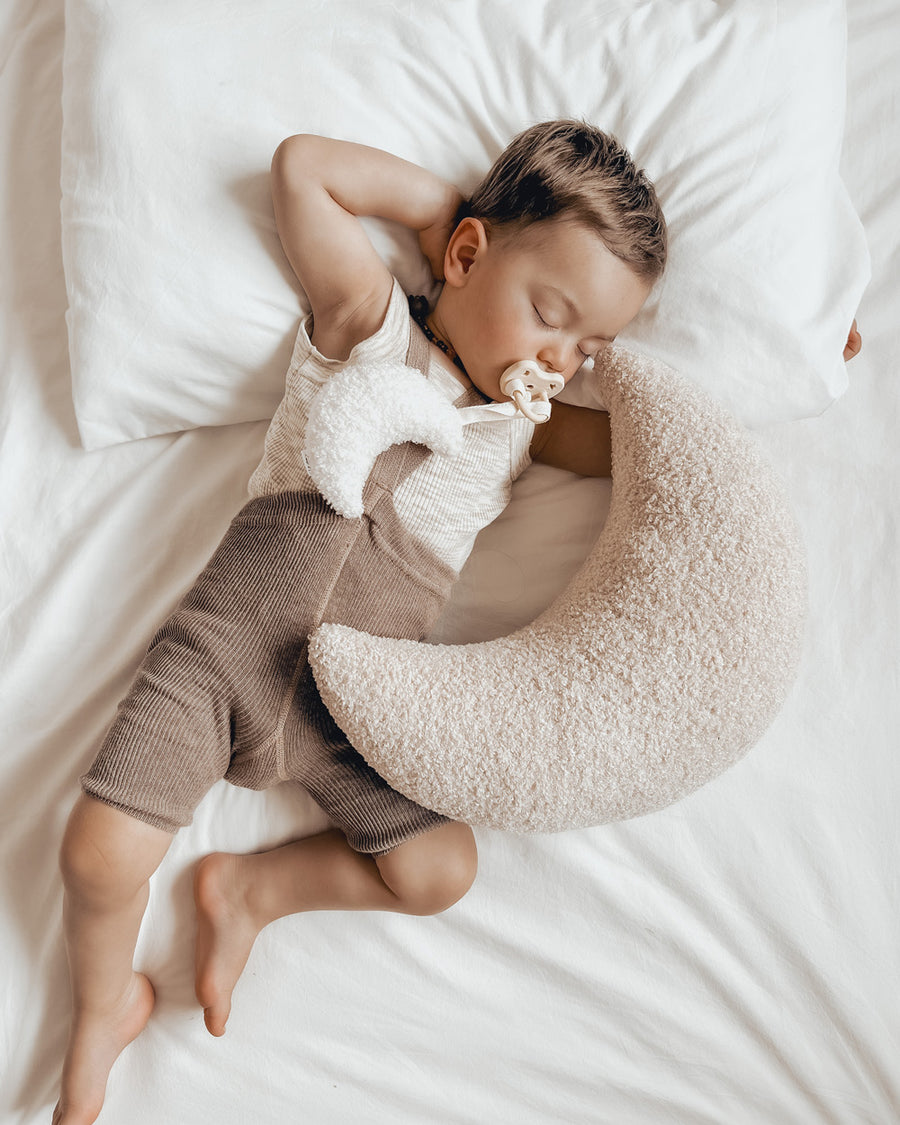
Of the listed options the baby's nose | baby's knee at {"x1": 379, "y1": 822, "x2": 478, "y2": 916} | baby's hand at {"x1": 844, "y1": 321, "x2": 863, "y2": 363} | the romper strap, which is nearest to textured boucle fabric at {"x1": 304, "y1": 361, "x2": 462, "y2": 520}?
the romper strap

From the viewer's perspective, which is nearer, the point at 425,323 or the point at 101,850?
the point at 101,850

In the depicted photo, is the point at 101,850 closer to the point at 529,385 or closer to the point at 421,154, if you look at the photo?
the point at 529,385

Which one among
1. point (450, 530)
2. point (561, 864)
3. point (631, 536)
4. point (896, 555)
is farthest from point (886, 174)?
point (561, 864)

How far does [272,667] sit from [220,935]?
0.98ft

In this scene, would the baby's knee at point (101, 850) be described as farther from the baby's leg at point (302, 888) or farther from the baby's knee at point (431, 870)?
the baby's knee at point (431, 870)

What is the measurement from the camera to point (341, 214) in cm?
88

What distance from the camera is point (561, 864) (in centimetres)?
96

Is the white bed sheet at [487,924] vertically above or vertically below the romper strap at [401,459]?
below

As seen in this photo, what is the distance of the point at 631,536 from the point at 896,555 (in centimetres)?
35

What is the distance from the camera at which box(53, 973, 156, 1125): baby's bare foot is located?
87 cm

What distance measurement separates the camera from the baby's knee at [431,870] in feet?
2.97

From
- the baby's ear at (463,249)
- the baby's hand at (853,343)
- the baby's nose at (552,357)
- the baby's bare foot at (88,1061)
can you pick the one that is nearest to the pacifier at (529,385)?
the baby's nose at (552,357)

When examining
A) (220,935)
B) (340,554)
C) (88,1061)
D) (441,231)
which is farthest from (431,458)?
(88,1061)

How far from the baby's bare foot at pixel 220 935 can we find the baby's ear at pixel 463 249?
2.26 feet
